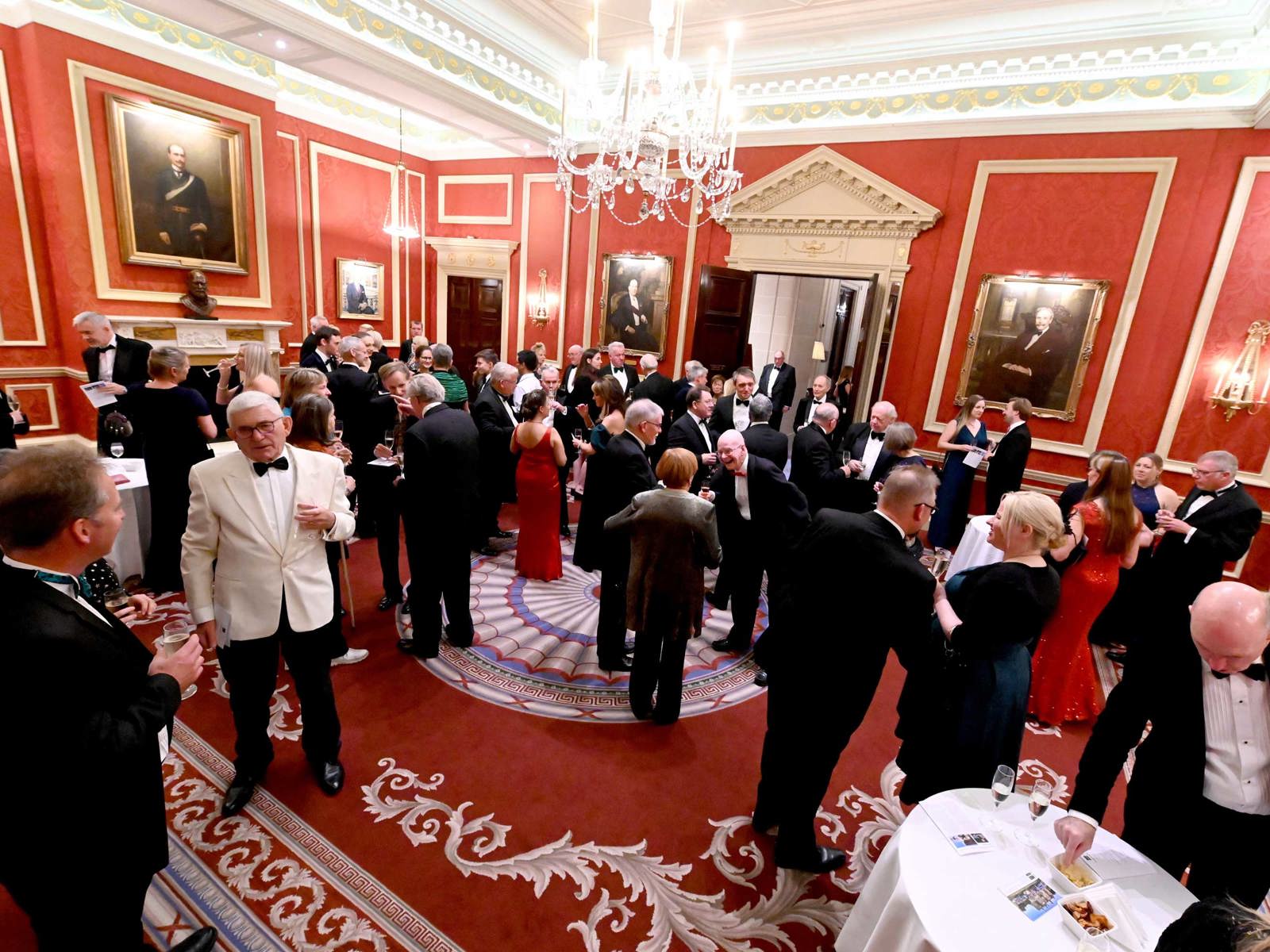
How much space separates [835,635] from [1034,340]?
247 inches

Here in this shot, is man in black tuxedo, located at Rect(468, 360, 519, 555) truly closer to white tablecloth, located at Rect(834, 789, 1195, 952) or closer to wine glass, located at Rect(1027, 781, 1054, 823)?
white tablecloth, located at Rect(834, 789, 1195, 952)

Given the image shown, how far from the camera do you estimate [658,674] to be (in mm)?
3477

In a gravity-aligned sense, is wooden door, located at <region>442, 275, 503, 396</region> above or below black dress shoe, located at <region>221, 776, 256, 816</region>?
above

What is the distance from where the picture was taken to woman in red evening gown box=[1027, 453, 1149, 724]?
11.7ft

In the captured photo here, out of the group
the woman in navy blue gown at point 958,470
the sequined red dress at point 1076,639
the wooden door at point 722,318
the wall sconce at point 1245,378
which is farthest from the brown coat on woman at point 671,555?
the wall sconce at point 1245,378

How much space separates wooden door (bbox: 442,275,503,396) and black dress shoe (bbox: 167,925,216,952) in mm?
9479

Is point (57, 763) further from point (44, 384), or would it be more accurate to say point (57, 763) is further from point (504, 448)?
point (44, 384)

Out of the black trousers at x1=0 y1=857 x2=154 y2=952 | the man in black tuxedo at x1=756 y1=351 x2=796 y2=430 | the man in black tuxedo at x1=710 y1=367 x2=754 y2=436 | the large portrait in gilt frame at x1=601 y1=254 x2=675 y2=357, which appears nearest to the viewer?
the black trousers at x1=0 y1=857 x2=154 y2=952

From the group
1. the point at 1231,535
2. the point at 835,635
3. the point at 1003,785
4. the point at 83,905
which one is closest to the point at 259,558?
the point at 83,905

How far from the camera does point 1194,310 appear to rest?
620cm

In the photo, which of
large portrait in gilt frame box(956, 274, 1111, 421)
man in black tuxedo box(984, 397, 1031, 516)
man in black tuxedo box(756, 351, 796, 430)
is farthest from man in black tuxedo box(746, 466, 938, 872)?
large portrait in gilt frame box(956, 274, 1111, 421)

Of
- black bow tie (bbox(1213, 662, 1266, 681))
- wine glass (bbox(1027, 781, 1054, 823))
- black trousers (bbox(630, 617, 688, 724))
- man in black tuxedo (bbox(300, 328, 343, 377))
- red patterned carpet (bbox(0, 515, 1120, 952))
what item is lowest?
red patterned carpet (bbox(0, 515, 1120, 952))

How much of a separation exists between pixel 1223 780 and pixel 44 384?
10052 mm

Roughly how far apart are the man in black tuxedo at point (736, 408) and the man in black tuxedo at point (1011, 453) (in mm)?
2540
